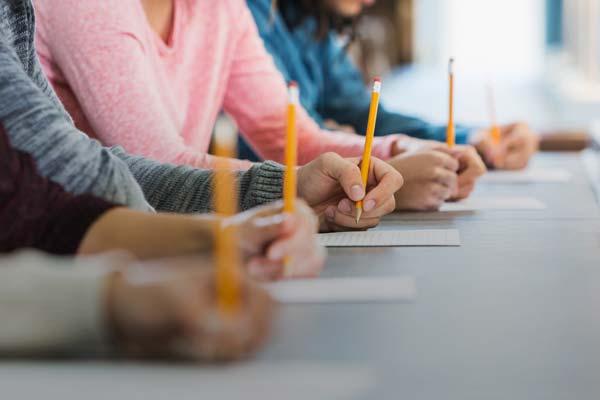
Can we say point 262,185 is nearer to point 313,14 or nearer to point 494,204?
point 494,204

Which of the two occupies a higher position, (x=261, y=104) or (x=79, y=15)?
(x=79, y=15)

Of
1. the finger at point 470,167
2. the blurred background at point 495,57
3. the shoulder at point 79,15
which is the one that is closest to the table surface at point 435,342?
the finger at point 470,167

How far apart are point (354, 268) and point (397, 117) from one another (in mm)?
1364

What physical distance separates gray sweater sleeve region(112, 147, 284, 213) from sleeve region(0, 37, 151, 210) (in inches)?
9.5

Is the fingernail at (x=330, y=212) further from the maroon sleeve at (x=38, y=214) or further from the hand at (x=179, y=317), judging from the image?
the hand at (x=179, y=317)

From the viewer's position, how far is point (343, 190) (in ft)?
3.80

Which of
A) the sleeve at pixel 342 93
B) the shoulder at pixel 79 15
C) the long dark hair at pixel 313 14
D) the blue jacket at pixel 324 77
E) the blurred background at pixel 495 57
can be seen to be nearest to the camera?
the shoulder at pixel 79 15

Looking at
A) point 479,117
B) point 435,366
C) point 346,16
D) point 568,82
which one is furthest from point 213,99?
point 568,82

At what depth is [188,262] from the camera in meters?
0.72

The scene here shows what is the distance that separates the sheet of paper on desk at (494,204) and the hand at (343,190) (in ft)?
0.79

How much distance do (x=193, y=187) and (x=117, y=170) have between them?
0.26 metres

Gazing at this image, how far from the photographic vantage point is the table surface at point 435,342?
21.6 inches

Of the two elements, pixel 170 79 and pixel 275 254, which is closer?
pixel 275 254

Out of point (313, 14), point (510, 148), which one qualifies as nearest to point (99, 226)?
point (510, 148)
